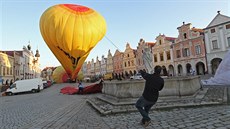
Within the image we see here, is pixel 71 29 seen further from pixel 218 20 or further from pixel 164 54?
pixel 164 54

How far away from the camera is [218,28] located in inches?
1394

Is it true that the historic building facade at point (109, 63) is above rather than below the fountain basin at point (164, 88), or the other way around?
above

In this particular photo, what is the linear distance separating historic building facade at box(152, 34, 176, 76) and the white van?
29111 mm

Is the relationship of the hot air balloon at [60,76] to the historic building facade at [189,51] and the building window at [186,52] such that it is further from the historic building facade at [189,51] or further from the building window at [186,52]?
the building window at [186,52]

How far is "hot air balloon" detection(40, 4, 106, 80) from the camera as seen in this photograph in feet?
72.2

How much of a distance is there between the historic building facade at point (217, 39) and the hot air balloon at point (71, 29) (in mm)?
23389

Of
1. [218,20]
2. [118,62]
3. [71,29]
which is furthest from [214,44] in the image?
[118,62]

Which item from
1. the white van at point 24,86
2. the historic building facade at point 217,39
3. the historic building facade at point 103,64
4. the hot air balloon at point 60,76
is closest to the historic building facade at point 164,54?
the historic building facade at point 217,39

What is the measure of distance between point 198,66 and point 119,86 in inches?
1424

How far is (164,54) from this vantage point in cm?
4769

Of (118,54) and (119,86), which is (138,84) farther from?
(118,54)

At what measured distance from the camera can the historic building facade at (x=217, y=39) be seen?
34.5m

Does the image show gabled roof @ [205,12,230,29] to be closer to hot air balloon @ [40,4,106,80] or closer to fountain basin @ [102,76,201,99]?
hot air balloon @ [40,4,106,80]

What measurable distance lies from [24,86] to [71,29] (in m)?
11.8
